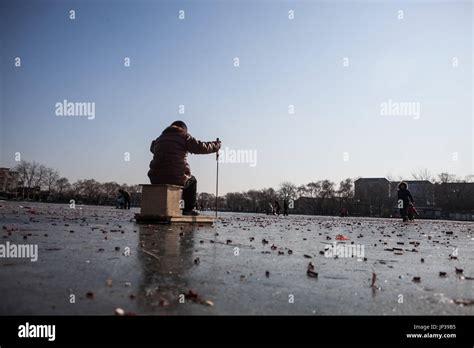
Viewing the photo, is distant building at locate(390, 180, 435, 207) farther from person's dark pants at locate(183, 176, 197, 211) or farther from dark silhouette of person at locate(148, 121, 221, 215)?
dark silhouette of person at locate(148, 121, 221, 215)

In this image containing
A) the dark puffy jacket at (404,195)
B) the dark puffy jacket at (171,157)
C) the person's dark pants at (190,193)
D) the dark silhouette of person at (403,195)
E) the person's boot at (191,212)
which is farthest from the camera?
the dark puffy jacket at (404,195)

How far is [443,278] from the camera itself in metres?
4.43

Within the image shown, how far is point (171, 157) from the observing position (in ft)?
45.4

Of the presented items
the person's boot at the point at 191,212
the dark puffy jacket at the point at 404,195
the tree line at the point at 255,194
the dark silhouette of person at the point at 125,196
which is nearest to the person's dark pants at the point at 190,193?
the person's boot at the point at 191,212

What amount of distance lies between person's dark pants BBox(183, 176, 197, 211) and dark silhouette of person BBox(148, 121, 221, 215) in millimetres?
790

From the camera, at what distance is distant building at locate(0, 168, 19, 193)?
121375 millimetres

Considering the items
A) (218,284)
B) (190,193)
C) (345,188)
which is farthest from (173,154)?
(345,188)

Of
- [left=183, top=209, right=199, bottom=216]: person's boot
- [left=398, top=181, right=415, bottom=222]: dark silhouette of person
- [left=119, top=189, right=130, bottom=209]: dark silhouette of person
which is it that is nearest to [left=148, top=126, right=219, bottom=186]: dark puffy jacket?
[left=183, top=209, right=199, bottom=216]: person's boot

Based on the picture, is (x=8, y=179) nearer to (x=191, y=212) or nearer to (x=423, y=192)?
(x=191, y=212)

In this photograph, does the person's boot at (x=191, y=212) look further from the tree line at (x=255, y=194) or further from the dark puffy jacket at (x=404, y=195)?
the tree line at (x=255, y=194)

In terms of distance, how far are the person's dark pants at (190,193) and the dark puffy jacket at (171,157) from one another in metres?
1.09

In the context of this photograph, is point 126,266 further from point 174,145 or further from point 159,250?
point 174,145

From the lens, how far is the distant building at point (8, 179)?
12138cm
